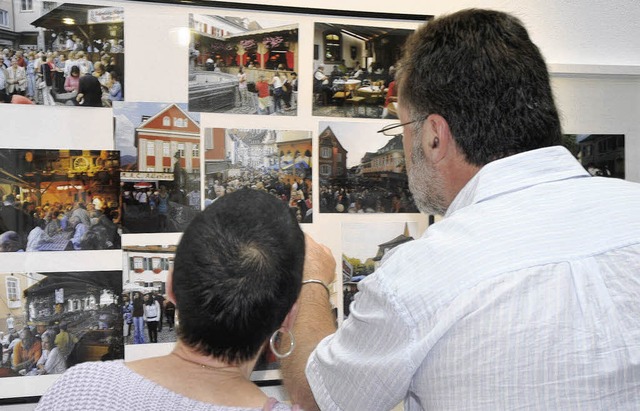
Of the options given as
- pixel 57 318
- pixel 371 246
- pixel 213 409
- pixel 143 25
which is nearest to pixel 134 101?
pixel 143 25

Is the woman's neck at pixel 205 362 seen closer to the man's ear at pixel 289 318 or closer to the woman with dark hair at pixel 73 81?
the man's ear at pixel 289 318

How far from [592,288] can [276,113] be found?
833 millimetres

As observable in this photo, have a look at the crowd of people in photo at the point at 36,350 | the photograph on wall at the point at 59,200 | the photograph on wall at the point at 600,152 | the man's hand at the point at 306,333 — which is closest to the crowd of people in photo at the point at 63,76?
the photograph on wall at the point at 59,200

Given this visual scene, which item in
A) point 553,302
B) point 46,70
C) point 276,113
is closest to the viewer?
point 553,302

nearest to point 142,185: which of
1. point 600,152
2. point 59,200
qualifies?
point 59,200

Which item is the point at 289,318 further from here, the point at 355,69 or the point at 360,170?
the point at 355,69

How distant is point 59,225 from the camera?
120 cm

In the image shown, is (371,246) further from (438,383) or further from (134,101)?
(438,383)

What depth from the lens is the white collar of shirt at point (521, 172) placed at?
2.39 feet

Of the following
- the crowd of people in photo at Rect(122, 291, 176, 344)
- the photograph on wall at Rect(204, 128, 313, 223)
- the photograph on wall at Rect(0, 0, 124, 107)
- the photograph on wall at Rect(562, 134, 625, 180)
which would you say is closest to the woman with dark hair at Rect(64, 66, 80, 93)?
the photograph on wall at Rect(0, 0, 124, 107)

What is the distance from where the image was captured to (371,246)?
1.39 m

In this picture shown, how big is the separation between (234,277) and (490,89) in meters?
0.40

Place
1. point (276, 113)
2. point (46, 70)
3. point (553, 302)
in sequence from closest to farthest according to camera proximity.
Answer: point (553, 302) → point (46, 70) → point (276, 113)

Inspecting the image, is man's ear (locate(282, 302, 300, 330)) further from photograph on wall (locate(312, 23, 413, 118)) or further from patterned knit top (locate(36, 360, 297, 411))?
photograph on wall (locate(312, 23, 413, 118))
